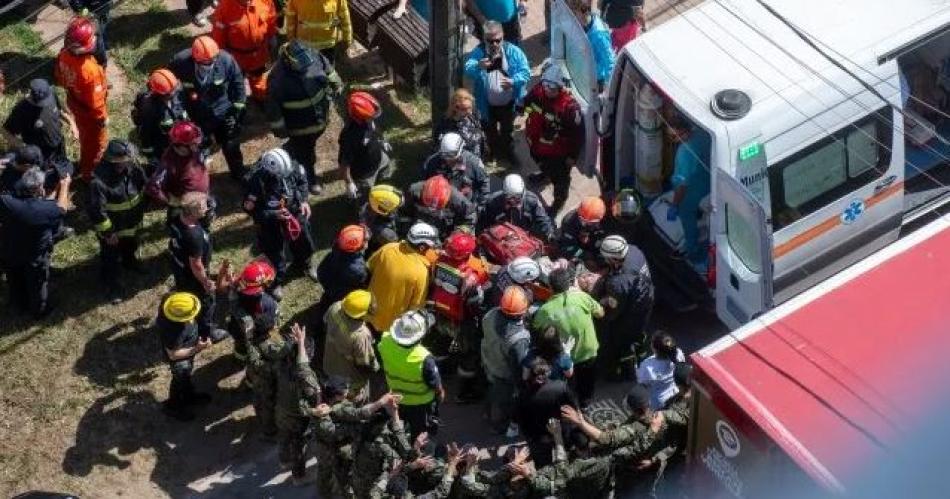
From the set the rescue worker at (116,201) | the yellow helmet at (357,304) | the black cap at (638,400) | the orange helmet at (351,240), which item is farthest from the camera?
the rescue worker at (116,201)

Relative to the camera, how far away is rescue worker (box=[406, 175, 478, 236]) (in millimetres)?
10711

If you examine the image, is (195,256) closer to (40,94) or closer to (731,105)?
(40,94)

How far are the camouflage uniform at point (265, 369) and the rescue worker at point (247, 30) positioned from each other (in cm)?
323

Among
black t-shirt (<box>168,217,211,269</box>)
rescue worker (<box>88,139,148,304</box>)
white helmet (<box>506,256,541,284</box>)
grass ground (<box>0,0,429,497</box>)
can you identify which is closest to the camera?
white helmet (<box>506,256,541,284</box>)

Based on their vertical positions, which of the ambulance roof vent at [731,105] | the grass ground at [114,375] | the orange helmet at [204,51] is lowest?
the grass ground at [114,375]

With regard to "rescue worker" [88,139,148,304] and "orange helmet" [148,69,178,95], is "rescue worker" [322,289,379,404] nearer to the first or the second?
"rescue worker" [88,139,148,304]

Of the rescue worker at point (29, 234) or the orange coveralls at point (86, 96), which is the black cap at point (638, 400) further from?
the orange coveralls at point (86, 96)

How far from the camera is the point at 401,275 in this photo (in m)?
10.1

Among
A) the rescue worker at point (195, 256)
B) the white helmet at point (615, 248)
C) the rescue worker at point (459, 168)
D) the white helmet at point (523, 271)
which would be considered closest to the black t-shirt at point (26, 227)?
the rescue worker at point (195, 256)

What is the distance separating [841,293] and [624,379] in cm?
282

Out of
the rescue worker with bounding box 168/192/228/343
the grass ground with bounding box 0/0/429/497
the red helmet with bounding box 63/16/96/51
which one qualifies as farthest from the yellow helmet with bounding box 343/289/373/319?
the red helmet with bounding box 63/16/96/51

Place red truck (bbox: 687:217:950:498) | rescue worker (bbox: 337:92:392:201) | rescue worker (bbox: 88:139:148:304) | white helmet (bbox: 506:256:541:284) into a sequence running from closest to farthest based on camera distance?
red truck (bbox: 687:217:950:498) → white helmet (bbox: 506:256:541:284) → rescue worker (bbox: 88:139:148:304) → rescue worker (bbox: 337:92:392:201)

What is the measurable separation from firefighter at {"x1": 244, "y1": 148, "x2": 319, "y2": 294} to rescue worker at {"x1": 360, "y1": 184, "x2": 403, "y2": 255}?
612mm

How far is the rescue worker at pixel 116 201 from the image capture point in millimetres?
10797
